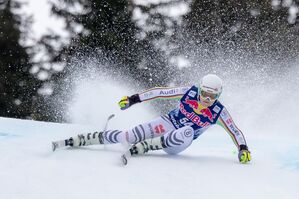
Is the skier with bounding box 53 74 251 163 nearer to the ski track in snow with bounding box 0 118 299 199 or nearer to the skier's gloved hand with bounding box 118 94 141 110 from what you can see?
the skier's gloved hand with bounding box 118 94 141 110

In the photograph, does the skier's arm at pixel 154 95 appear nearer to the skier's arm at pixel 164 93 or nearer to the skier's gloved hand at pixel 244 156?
the skier's arm at pixel 164 93

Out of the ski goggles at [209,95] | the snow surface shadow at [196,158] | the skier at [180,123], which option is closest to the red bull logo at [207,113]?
the skier at [180,123]

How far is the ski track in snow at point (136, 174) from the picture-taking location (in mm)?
3035

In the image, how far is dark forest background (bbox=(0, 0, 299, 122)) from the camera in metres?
14.4

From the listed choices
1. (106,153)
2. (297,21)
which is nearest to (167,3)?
(297,21)

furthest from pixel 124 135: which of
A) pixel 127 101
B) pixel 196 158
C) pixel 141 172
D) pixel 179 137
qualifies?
pixel 141 172

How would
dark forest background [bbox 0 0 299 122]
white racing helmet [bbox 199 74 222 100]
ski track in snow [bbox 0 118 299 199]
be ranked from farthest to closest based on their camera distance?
1. dark forest background [bbox 0 0 299 122]
2. white racing helmet [bbox 199 74 222 100]
3. ski track in snow [bbox 0 118 299 199]

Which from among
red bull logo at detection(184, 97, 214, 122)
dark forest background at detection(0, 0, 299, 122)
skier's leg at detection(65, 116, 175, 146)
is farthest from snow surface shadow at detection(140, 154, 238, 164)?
dark forest background at detection(0, 0, 299, 122)

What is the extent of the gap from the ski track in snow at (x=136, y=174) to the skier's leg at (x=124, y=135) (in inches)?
3.3

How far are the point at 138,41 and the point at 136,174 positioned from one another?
38.0 feet

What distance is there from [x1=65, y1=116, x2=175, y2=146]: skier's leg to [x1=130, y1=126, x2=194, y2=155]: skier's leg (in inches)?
9.7

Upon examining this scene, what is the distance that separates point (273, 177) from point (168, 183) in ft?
3.21

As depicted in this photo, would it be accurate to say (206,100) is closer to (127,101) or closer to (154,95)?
(154,95)

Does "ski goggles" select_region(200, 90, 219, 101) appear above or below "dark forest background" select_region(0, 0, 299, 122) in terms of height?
below
